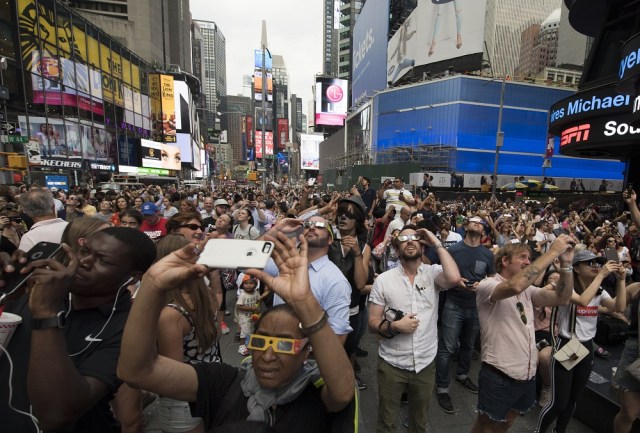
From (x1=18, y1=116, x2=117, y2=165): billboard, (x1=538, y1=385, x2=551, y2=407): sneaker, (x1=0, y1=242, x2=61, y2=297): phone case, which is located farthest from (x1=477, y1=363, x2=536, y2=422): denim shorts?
(x1=18, y1=116, x2=117, y2=165): billboard

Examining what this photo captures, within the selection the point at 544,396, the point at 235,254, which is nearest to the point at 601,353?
the point at 544,396

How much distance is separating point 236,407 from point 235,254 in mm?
899

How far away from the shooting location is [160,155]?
49.1m

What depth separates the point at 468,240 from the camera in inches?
172

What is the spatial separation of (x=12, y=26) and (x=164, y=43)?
5846 centimetres

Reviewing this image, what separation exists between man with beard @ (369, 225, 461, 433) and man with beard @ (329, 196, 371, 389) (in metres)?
0.77

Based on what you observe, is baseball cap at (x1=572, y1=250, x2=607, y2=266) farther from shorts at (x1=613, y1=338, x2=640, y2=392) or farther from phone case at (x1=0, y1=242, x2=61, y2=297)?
phone case at (x1=0, y1=242, x2=61, y2=297)

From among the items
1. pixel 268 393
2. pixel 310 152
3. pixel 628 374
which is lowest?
pixel 628 374

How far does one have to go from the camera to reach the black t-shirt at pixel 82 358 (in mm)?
1528

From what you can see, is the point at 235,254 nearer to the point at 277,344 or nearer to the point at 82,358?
the point at 277,344

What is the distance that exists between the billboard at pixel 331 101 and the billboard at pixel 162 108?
34.0m

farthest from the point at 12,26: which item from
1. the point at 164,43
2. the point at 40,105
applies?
the point at 164,43

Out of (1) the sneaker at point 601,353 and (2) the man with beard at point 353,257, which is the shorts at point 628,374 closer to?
(1) the sneaker at point 601,353

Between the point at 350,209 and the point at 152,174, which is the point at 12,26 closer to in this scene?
the point at 152,174
